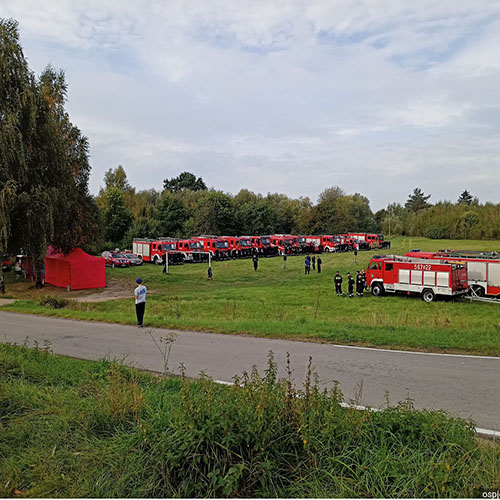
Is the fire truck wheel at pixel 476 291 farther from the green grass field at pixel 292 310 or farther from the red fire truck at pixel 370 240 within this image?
the red fire truck at pixel 370 240

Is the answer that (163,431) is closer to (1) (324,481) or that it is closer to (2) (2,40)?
(1) (324,481)

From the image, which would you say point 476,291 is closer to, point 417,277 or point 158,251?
point 417,277

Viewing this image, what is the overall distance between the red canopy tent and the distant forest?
3310 centimetres

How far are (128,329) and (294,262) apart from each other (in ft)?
124

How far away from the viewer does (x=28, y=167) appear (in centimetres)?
2681

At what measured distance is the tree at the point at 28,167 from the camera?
25.2 metres

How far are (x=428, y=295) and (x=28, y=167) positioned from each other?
2512cm

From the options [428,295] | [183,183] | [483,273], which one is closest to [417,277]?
[428,295]

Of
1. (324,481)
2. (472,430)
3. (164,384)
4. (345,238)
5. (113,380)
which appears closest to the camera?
(324,481)

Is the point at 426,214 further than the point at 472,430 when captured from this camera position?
Yes

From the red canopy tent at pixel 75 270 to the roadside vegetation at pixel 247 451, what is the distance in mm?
26379

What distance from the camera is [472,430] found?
194 inches

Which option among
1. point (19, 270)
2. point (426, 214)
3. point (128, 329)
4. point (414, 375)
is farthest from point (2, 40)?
point (426, 214)

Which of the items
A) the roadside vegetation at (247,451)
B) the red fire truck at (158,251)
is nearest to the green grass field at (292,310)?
the red fire truck at (158,251)
